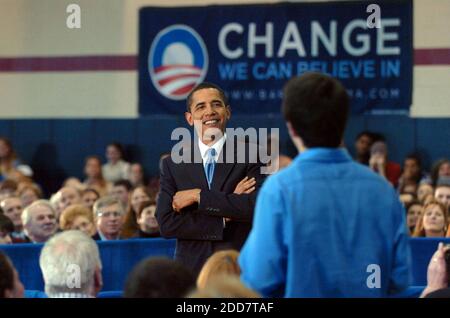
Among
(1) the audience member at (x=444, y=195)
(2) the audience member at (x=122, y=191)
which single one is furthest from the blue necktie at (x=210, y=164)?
(2) the audience member at (x=122, y=191)

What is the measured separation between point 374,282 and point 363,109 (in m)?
10.4

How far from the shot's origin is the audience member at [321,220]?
3.67m

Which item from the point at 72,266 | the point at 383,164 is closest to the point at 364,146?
the point at 383,164

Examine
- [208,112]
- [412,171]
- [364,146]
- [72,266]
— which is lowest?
[72,266]

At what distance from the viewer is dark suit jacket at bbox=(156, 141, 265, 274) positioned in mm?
5711

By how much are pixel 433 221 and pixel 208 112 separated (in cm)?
377

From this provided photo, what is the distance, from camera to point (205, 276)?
4.04 m

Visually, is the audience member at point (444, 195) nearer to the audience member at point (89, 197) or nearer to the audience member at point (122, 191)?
the audience member at point (122, 191)

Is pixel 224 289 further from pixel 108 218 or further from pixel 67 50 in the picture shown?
pixel 67 50

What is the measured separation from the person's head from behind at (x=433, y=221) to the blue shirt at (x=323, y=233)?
17.8 feet

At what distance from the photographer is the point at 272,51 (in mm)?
14570

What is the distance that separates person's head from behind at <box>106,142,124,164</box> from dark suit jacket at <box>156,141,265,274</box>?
8.94m

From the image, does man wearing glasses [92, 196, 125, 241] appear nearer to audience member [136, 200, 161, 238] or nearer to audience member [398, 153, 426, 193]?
audience member [136, 200, 161, 238]

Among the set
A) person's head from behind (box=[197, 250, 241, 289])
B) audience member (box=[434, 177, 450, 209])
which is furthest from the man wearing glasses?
person's head from behind (box=[197, 250, 241, 289])
